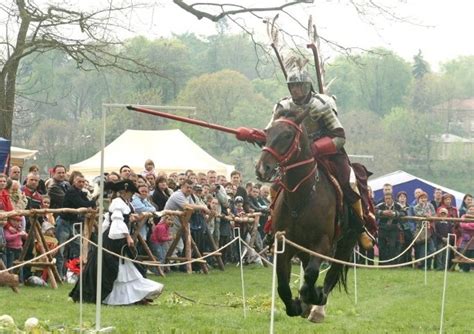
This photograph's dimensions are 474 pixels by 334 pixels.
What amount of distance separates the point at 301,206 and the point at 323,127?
111 centimetres

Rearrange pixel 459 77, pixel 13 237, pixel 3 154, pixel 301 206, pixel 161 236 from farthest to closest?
pixel 459 77 < pixel 3 154 < pixel 161 236 < pixel 13 237 < pixel 301 206

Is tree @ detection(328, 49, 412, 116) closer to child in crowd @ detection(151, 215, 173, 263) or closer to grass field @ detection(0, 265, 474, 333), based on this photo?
child in crowd @ detection(151, 215, 173, 263)

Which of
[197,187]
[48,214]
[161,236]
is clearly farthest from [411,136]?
[48,214]

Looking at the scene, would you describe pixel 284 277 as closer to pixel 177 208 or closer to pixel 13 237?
pixel 13 237

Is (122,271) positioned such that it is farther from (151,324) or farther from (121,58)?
(121,58)


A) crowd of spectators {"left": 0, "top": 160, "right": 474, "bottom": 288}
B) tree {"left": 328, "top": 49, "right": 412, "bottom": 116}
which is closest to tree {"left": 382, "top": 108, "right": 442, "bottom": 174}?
tree {"left": 328, "top": 49, "right": 412, "bottom": 116}

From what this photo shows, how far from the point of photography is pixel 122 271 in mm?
15828

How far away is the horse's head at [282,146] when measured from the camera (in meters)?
11.2

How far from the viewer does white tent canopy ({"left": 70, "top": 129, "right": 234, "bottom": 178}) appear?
34000 mm

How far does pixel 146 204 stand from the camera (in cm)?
1977

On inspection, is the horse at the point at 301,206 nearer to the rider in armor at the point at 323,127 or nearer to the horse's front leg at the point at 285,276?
the horse's front leg at the point at 285,276

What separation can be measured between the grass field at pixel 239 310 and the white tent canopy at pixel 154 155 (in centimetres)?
1330

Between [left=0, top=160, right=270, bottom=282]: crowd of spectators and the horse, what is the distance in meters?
4.37

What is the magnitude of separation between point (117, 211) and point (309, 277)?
3.93m
